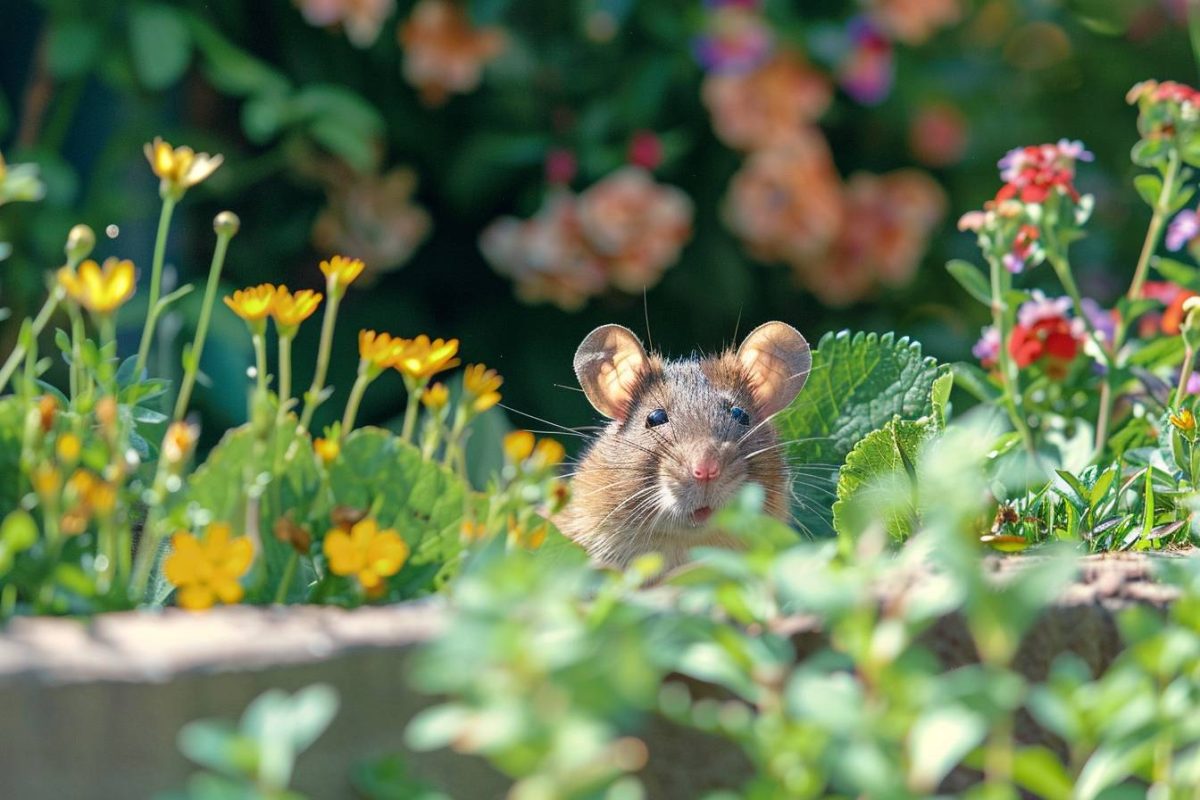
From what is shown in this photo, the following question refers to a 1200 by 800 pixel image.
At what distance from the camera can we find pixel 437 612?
97 cm

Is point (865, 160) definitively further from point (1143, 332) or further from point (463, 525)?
point (463, 525)

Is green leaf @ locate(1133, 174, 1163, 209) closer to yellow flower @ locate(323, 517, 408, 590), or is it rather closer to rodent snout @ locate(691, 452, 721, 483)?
rodent snout @ locate(691, 452, 721, 483)

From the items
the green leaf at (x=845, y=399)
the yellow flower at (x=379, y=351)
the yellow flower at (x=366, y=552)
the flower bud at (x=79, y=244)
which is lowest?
the yellow flower at (x=366, y=552)

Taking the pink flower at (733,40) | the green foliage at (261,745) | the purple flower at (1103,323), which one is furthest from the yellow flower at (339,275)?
the pink flower at (733,40)

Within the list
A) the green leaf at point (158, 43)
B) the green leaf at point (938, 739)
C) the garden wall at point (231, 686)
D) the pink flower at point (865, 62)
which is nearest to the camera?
the green leaf at point (938, 739)

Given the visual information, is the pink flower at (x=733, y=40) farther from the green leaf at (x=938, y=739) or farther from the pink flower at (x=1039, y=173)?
the green leaf at (x=938, y=739)

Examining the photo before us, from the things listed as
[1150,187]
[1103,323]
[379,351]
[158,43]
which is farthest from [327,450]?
[158,43]

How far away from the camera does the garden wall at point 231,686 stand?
2.77ft

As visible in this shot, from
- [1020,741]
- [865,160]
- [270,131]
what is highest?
[865,160]

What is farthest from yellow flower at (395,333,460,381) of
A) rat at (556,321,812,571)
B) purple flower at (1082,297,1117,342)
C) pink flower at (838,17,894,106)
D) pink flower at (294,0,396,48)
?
pink flower at (838,17,894,106)

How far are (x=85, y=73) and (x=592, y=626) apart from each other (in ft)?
8.34

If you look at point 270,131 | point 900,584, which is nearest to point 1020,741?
point 900,584

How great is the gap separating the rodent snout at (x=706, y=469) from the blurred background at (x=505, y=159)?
140cm

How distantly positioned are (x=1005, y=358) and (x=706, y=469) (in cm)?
33
